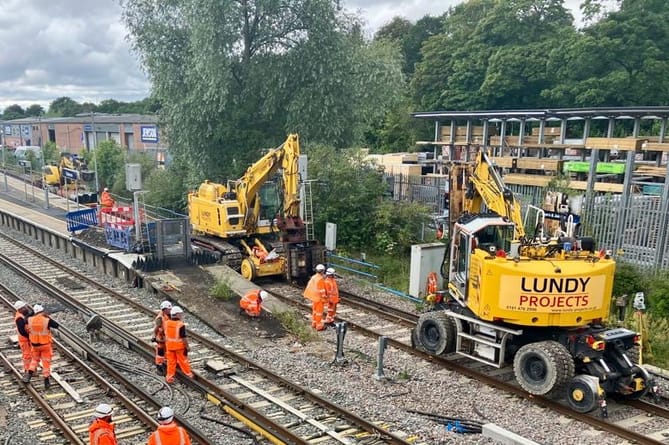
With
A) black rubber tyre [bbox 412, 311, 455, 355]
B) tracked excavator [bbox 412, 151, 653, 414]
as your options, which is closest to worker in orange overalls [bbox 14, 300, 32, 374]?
black rubber tyre [bbox 412, 311, 455, 355]

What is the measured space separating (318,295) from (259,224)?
21.5 ft

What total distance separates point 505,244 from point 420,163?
21.5 m

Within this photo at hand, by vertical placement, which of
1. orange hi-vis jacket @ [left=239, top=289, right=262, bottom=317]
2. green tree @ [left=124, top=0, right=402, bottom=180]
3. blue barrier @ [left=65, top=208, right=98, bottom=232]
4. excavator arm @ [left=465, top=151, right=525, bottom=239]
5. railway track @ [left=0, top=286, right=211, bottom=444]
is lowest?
railway track @ [left=0, top=286, right=211, bottom=444]

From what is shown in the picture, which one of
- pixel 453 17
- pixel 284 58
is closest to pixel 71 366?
pixel 284 58

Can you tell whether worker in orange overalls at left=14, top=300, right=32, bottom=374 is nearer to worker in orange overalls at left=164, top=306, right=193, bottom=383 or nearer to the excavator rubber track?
worker in orange overalls at left=164, top=306, right=193, bottom=383

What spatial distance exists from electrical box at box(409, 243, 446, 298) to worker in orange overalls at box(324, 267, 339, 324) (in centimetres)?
324

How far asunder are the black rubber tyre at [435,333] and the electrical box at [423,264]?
12.6ft

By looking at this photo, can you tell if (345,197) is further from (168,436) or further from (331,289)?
(168,436)

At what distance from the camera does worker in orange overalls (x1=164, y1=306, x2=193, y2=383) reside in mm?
10539

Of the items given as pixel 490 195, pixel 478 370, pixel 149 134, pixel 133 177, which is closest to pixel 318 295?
pixel 478 370

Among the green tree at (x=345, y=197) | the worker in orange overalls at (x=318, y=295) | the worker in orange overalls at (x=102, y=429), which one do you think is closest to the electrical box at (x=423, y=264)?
the worker in orange overalls at (x=318, y=295)

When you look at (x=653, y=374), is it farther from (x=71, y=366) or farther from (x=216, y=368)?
(x=71, y=366)

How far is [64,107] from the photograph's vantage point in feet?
397

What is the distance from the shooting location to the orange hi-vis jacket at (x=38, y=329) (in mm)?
10484
